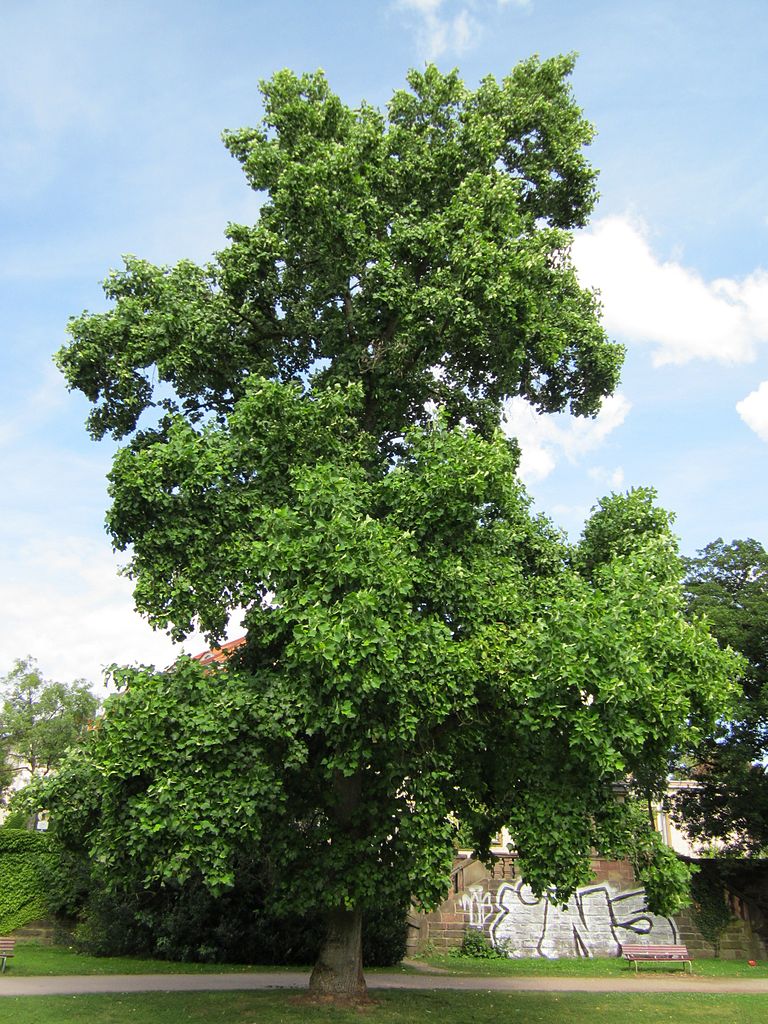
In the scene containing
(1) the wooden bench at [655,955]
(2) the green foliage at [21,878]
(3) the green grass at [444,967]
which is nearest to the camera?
(3) the green grass at [444,967]

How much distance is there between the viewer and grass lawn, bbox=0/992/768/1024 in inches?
496

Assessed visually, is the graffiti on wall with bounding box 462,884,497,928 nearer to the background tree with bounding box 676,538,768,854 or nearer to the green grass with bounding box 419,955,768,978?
the green grass with bounding box 419,955,768,978

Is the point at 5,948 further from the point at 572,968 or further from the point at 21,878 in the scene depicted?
the point at 572,968

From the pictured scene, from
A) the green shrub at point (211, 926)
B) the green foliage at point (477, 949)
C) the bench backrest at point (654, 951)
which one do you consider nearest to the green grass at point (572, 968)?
the green foliage at point (477, 949)

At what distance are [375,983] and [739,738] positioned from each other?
18.0 m

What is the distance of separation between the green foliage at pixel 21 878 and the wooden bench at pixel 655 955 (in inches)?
652

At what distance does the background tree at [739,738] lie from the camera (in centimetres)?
3020

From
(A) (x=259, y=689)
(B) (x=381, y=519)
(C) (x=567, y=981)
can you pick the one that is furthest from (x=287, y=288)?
(C) (x=567, y=981)

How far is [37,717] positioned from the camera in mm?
52594

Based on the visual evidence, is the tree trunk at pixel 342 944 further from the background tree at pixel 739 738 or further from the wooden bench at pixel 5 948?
the background tree at pixel 739 738

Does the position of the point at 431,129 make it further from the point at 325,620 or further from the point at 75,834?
the point at 75,834

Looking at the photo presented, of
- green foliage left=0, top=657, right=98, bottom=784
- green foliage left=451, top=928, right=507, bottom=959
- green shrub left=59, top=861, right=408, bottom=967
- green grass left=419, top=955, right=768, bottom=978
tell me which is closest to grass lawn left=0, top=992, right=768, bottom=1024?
green grass left=419, top=955, right=768, bottom=978

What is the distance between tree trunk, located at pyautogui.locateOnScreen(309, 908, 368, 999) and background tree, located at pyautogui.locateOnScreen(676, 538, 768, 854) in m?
19.2

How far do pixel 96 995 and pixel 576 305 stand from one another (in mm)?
15537
